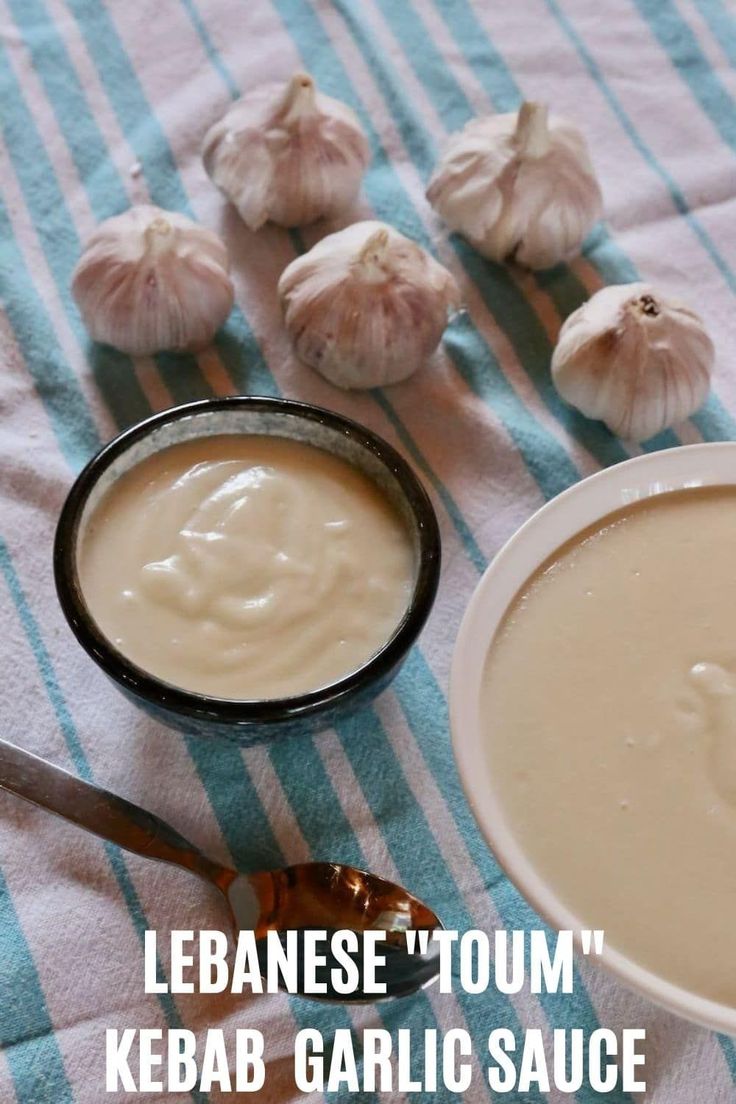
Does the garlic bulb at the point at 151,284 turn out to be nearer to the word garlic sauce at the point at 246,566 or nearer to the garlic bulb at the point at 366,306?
the garlic bulb at the point at 366,306

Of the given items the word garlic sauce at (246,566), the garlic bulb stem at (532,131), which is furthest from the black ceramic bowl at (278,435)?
the garlic bulb stem at (532,131)

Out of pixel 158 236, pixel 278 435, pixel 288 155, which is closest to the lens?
pixel 278 435

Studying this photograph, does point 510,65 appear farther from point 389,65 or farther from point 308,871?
point 308,871

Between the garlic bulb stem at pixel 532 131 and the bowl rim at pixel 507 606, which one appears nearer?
the bowl rim at pixel 507 606

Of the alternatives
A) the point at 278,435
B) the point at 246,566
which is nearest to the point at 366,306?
the point at 278,435

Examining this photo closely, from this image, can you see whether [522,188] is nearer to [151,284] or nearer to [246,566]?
[151,284]

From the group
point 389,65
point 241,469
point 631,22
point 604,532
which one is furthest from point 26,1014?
point 631,22
